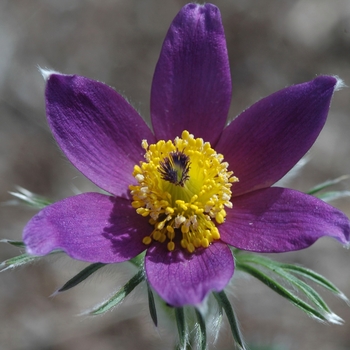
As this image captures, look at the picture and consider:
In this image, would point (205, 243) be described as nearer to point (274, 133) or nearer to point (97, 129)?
point (274, 133)

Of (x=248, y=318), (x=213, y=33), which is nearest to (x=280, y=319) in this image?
(x=248, y=318)

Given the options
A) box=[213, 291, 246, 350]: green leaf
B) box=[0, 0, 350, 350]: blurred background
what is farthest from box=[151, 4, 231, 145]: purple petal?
box=[0, 0, 350, 350]: blurred background

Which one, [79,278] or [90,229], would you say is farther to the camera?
[90,229]

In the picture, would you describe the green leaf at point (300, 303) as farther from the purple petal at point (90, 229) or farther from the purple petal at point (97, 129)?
the purple petal at point (97, 129)

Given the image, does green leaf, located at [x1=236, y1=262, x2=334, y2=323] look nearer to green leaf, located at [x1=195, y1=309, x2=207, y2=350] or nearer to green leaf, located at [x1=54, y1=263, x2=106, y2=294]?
green leaf, located at [x1=195, y1=309, x2=207, y2=350]

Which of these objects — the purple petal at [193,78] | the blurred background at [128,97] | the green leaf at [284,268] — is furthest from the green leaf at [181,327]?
the blurred background at [128,97]

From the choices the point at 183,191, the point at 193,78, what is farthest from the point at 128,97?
the point at 183,191

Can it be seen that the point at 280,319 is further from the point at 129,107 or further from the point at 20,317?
the point at 129,107
